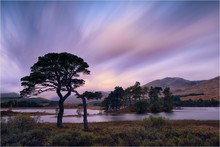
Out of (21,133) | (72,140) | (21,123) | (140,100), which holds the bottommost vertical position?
(72,140)

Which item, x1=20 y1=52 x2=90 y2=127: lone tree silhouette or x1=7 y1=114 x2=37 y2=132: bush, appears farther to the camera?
x1=20 y1=52 x2=90 y2=127: lone tree silhouette

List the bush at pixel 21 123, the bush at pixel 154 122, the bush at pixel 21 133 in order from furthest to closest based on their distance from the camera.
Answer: the bush at pixel 154 122
the bush at pixel 21 123
the bush at pixel 21 133

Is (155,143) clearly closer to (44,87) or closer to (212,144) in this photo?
(212,144)

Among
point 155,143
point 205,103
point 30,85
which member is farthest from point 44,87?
point 205,103

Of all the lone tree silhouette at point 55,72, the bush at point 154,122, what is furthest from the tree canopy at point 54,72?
the bush at point 154,122

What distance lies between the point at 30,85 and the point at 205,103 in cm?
15134

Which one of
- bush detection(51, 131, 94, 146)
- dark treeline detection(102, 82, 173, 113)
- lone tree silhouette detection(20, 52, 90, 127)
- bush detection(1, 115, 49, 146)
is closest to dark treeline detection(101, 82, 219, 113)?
dark treeline detection(102, 82, 173, 113)

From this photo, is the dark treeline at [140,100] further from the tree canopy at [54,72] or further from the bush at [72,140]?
the bush at [72,140]

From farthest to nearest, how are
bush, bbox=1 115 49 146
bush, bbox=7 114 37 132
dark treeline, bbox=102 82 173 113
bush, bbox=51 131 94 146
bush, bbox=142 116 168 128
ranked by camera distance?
dark treeline, bbox=102 82 173 113 → bush, bbox=142 116 168 128 → bush, bbox=7 114 37 132 → bush, bbox=51 131 94 146 → bush, bbox=1 115 49 146

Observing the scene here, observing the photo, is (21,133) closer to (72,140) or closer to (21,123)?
(21,123)

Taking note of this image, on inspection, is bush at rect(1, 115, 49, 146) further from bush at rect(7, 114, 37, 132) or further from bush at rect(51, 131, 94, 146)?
bush at rect(51, 131, 94, 146)

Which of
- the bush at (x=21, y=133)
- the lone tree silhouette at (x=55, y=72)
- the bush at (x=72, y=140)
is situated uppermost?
the lone tree silhouette at (x=55, y=72)

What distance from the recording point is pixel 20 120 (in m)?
15.0

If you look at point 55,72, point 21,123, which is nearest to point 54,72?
point 55,72
